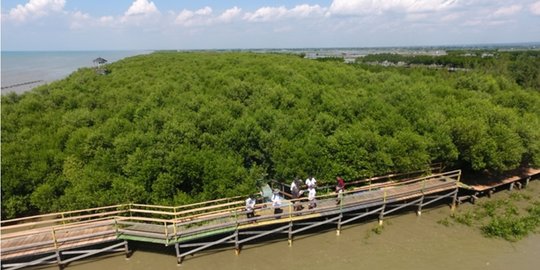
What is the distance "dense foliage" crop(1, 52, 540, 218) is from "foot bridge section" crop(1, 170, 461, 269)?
904mm

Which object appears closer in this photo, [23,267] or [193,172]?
[23,267]

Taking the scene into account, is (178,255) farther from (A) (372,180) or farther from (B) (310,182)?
(A) (372,180)

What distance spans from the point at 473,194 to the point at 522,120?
7.42 m

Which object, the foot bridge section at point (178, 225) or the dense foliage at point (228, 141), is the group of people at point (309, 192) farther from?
the dense foliage at point (228, 141)

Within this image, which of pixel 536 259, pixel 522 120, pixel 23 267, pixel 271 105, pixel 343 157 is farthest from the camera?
pixel 271 105

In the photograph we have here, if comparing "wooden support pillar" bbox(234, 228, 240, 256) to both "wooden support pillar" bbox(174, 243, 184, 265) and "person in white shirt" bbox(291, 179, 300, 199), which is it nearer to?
"wooden support pillar" bbox(174, 243, 184, 265)

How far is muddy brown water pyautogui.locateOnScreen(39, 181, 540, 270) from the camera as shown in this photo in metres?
16.8

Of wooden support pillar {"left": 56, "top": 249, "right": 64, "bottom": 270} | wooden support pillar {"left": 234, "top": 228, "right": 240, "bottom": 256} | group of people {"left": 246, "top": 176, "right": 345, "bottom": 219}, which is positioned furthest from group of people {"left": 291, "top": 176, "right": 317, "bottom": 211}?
wooden support pillar {"left": 56, "top": 249, "right": 64, "bottom": 270}

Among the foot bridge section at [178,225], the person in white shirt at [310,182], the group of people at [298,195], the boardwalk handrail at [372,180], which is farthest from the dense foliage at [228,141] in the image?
the person in white shirt at [310,182]

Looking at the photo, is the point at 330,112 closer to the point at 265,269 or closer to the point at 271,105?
the point at 271,105

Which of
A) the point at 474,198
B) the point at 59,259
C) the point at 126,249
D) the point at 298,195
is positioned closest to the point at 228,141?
the point at 298,195

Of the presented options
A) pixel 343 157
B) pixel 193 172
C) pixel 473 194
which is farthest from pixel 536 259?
pixel 193 172

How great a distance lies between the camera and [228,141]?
21281mm

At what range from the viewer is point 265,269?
16516 mm
